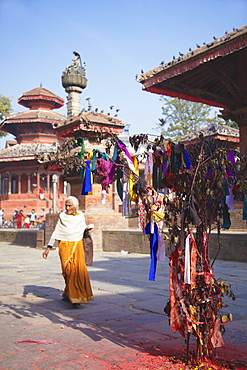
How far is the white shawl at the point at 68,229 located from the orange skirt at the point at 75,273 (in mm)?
83

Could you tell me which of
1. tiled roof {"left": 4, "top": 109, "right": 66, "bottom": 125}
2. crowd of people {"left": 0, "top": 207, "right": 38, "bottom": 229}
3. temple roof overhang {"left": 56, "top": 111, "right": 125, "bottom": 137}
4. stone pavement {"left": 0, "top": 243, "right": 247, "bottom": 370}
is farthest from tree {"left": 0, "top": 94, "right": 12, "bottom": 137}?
stone pavement {"left": 0, "top": 243, "right": 247, "bottom": 370}

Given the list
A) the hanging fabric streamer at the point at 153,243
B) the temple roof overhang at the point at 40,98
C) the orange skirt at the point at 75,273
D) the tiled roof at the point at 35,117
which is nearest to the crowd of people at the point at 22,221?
the tiled roof at the point at 35,117

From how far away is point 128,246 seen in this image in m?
14.3

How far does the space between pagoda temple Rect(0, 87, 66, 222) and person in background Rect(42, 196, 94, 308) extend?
2743 centimetres

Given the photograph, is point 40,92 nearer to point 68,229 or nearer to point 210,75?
point 210,75

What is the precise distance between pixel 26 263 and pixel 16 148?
26.1 m

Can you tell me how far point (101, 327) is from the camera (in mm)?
4977

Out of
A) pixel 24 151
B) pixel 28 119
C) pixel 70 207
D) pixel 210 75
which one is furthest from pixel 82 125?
pixel 28 119

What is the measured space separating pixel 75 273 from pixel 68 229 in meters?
Answer: 0.69

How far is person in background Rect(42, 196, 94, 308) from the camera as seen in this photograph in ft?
20.7

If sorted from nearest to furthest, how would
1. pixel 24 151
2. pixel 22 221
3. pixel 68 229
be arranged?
pixel 68 229, pixel 22 221, pixel 24 151

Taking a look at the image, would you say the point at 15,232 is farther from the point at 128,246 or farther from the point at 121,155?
the point at 121,155

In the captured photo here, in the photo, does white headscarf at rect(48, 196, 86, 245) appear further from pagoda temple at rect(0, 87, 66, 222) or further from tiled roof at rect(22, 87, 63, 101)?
tiled roof at rect(22, 87, 63, 101)

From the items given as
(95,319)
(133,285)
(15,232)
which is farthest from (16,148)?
(95,319)
